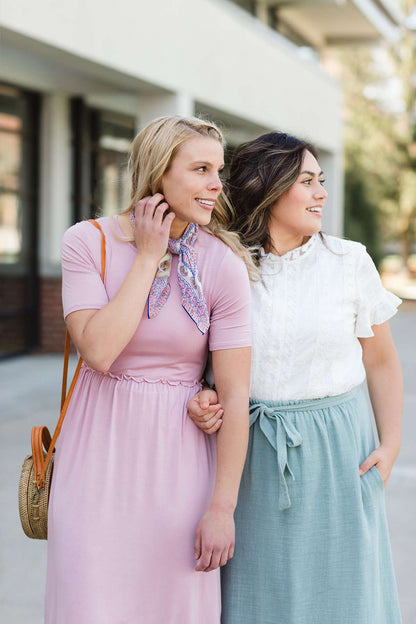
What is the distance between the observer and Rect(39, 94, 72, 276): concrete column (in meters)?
10.4

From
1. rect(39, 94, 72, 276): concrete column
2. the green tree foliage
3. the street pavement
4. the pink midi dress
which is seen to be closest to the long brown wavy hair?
the pink midi dress

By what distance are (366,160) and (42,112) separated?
20.5 metres

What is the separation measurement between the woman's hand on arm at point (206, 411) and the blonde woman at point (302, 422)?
296 mm

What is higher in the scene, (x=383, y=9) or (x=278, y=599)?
(x=383, y=9)

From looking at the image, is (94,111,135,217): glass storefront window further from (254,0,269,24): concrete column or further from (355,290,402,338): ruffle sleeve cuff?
(355,290,402,338): ruffle sleeve cuff

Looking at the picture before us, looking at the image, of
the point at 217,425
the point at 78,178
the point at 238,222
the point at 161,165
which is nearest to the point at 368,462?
the point at 217,425

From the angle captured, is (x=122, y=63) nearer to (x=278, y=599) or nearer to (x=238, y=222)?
(x=238, y=222)

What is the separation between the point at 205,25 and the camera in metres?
9.88

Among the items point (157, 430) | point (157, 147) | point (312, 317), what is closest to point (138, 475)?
point (157, 430)

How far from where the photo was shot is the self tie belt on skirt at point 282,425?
7.36ft

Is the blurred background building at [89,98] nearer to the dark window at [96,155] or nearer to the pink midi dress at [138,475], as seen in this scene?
the dark window at [96,155]

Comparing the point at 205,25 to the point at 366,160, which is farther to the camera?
the point at 366,160

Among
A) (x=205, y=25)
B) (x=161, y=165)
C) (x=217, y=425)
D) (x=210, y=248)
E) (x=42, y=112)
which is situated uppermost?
(x=205, y=25)

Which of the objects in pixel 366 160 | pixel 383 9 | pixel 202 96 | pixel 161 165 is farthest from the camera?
pixel 366 160
